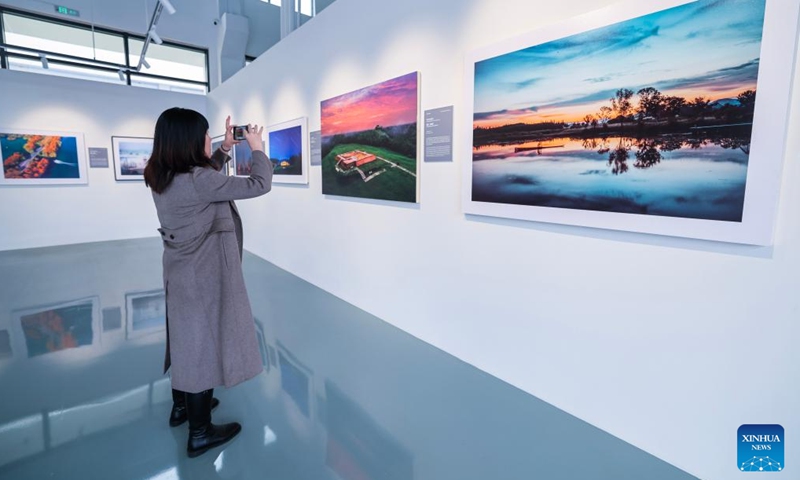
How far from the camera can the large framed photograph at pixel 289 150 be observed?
5277 millimetres

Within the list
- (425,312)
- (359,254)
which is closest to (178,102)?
(359,254)

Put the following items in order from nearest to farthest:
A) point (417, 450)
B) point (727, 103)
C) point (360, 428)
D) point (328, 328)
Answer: point (727, 103)
point (417, 450)
point (360, 428)
point (328, 328)

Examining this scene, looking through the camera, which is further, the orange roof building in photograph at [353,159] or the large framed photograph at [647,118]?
the orange roof building in photograph at [353,159]

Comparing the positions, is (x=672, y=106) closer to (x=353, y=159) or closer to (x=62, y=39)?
(x=353, y=159)

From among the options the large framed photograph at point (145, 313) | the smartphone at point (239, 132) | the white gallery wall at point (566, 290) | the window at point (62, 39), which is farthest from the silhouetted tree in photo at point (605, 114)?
the window at point (62, 39)

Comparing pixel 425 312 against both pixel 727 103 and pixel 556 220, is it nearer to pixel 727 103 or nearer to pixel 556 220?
pixel 556 220

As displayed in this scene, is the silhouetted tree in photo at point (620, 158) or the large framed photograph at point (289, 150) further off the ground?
the large framed photograph at point (289, 150)

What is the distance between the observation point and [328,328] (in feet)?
12.5

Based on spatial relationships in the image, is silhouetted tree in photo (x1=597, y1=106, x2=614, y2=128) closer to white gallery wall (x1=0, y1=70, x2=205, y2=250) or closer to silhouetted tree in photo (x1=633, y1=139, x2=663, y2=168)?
silhouetted tree in photo (x1=633, y1=139, x2=663, y2=168)

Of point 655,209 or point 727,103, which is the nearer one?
point 727,103

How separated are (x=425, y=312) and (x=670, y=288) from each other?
6.46 ft

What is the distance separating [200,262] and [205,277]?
0.08 metres

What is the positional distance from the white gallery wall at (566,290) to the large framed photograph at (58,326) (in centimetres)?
253

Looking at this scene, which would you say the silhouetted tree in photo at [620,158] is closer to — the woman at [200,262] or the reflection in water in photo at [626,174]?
the reflection in water in photo at [626,174]
